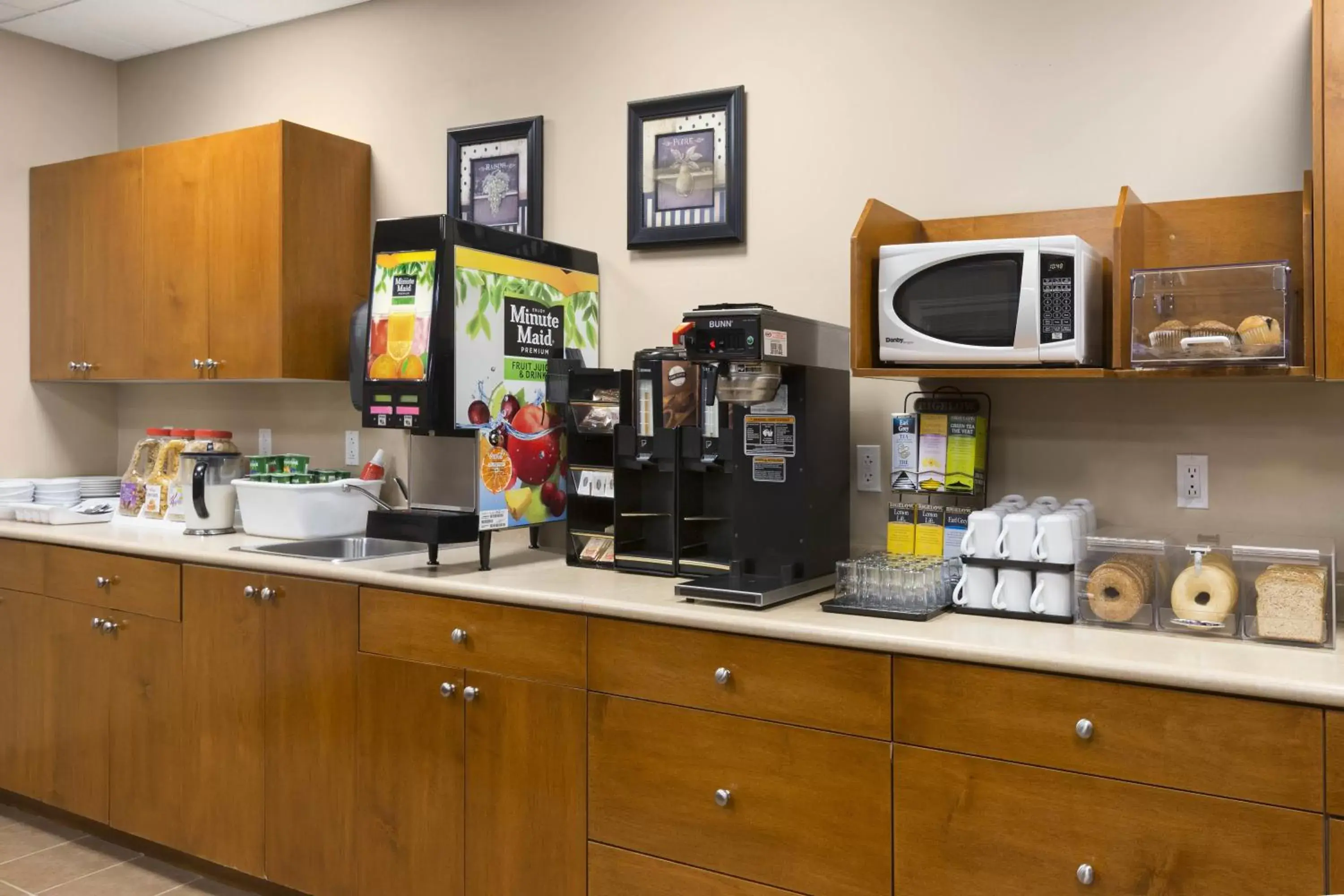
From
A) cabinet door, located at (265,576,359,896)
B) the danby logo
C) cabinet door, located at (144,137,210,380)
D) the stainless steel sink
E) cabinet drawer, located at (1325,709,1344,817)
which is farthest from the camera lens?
cabinet door, located at (144,137,210,380)

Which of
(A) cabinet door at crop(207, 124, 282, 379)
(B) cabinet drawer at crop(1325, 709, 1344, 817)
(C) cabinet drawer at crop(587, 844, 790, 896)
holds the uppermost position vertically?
(A) cabinet door at crop(207, 124, 282, 379)

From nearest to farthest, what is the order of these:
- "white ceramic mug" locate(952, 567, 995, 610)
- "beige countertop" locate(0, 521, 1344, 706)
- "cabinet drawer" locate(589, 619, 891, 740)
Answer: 1. "beige countertop" locate(0, 521, 1344, 706)
2. "cabinet drawer" locate(589, 619, 891, 740)
3. "white ceramic mug" locate(952, 567, 995, 610)

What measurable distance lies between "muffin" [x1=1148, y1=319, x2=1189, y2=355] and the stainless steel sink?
1924mm

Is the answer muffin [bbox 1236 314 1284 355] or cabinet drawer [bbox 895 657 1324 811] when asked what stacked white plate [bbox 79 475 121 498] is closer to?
cabinet drawer [bbox 895 657 1324 811]

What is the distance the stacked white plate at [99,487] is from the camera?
13.3 feet

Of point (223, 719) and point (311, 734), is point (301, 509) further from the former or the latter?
point (311, 734)

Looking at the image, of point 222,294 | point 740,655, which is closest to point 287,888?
point 740,655

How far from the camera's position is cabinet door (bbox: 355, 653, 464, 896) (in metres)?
2.50

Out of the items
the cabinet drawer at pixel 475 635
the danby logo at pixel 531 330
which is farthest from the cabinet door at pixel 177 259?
the cabinet drawer at pixel 475 635

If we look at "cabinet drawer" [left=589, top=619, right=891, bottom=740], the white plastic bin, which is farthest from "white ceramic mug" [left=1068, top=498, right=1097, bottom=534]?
the white plastic bin

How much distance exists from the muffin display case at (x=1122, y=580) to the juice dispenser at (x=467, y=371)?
1456 millimetres

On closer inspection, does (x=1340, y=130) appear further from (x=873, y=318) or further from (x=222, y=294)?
(x=222, y=294)

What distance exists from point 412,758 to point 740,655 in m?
0.97

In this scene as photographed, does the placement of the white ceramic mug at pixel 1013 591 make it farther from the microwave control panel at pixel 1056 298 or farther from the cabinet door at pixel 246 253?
the cabinet door at pixel 246 253
